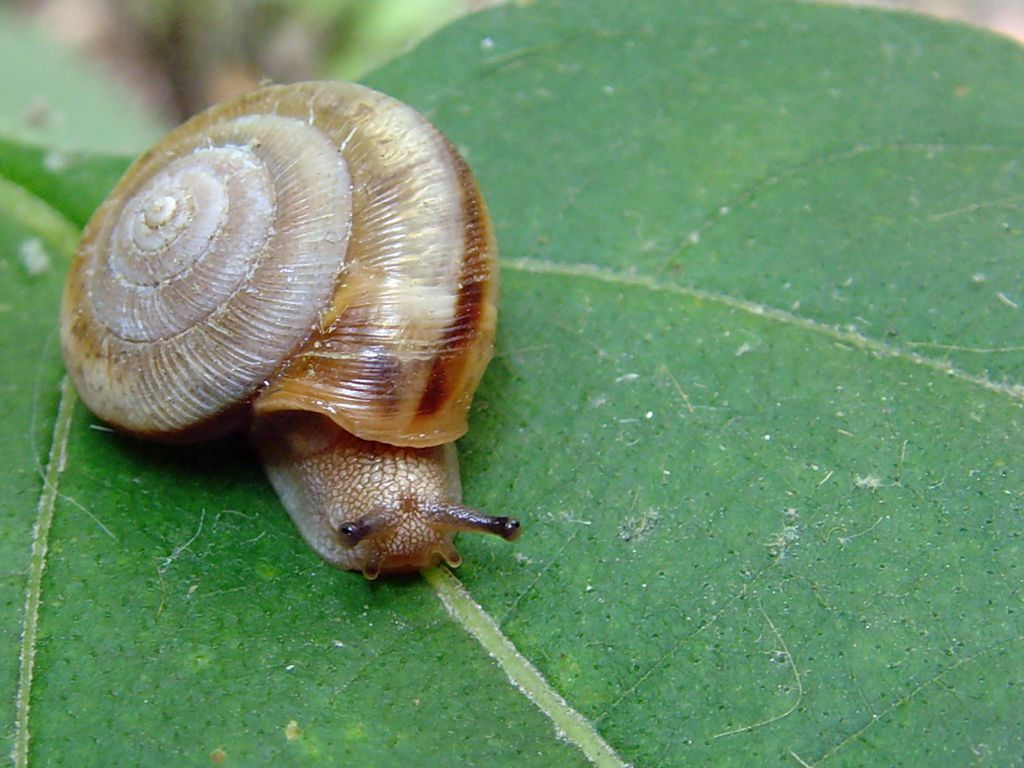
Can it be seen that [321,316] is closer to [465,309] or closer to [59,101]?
[465,309]

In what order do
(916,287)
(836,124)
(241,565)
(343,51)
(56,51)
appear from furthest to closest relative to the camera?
(343,51), (56,51), (836,124), (916,287), (241,565)

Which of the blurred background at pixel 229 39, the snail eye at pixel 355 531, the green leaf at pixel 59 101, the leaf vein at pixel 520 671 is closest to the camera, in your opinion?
the leaf vein at pixel 520 671

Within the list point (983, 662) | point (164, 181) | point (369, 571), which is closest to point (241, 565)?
point (369, 571)

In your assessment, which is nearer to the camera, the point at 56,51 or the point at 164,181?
the point at 164,181

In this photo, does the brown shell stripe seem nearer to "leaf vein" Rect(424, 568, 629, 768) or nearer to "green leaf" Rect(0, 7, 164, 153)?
"leaf vein" Rect(424, 568, 629, 768)

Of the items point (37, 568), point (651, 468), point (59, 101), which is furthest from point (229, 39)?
point (651, 468)

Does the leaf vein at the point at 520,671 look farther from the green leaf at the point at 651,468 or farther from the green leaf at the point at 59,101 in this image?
the green leaf at the point at 59,101

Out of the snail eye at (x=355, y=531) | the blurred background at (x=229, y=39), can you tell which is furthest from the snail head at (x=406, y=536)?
the blurred background at (x=229, y=39)

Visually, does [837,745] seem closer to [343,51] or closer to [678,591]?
[678,591]
